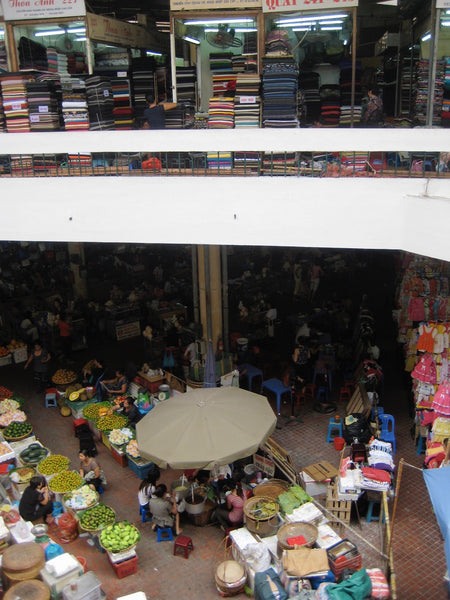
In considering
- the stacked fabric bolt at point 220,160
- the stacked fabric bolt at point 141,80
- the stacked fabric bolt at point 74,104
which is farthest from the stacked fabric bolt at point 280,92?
the stacked fabric bolt at point 74,104

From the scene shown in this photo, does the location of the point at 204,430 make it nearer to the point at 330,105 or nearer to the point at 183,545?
the point at 183,545

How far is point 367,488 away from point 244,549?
1.89 meters

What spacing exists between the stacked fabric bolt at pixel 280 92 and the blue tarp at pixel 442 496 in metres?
5.26

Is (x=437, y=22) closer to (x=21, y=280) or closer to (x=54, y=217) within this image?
(x=54, y=217)

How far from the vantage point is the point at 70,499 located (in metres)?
7.77

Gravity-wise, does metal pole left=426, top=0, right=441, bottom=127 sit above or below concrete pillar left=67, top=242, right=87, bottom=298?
above

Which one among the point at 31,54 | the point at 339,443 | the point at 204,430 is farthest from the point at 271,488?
the point at 31,54

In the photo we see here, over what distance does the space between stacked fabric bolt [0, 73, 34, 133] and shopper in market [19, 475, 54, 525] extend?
582 centimetres

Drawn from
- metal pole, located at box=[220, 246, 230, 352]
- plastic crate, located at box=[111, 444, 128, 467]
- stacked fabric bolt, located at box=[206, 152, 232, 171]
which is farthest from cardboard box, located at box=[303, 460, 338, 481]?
stacked fabric bolt, located at box=[206, 152, 232, 171]

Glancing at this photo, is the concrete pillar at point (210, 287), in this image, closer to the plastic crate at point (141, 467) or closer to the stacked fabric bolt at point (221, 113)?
the stacked fabric bolt at point (221, 113)

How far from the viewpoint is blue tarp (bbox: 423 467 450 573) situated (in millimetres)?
5491

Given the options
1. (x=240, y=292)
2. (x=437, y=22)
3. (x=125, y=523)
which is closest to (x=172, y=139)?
(x=437, y=22)

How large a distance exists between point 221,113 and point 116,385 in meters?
5.46

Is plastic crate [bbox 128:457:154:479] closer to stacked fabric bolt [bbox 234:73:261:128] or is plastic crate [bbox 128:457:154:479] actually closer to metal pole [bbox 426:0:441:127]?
stacked fabric bolt [bbox 234:73:261:128]
